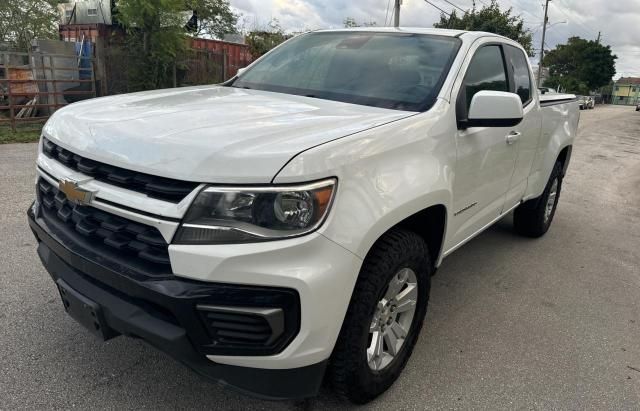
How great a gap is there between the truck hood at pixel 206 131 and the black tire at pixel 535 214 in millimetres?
2749

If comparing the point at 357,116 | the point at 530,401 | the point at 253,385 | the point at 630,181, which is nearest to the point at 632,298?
the point at 530,401

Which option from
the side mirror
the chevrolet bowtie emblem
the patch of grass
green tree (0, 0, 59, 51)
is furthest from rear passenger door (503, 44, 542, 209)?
green tree (0, 0, 59, 51)

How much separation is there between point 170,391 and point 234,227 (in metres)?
1.13

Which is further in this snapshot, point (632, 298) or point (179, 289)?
point (632, 298)

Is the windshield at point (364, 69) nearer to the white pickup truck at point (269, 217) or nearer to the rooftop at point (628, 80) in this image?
the white pickup truck at point (269, 217)

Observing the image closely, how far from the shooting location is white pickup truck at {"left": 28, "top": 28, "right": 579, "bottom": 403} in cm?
171

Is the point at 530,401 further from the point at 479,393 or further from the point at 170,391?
the point at 170,391

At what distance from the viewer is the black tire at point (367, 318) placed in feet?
6.61

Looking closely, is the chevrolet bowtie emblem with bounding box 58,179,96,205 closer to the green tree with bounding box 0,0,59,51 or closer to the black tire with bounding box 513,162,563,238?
the black tire with bounding box 513,162,563,238

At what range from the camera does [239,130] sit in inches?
77.6

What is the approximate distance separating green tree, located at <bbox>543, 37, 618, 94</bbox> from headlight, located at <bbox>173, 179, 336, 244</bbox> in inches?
2733

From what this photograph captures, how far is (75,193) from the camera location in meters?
2.00

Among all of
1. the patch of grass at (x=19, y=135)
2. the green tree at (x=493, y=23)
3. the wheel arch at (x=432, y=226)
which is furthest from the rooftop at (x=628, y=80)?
the wheel arch at (x=432, y=226)

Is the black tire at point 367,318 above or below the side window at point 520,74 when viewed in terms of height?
below
